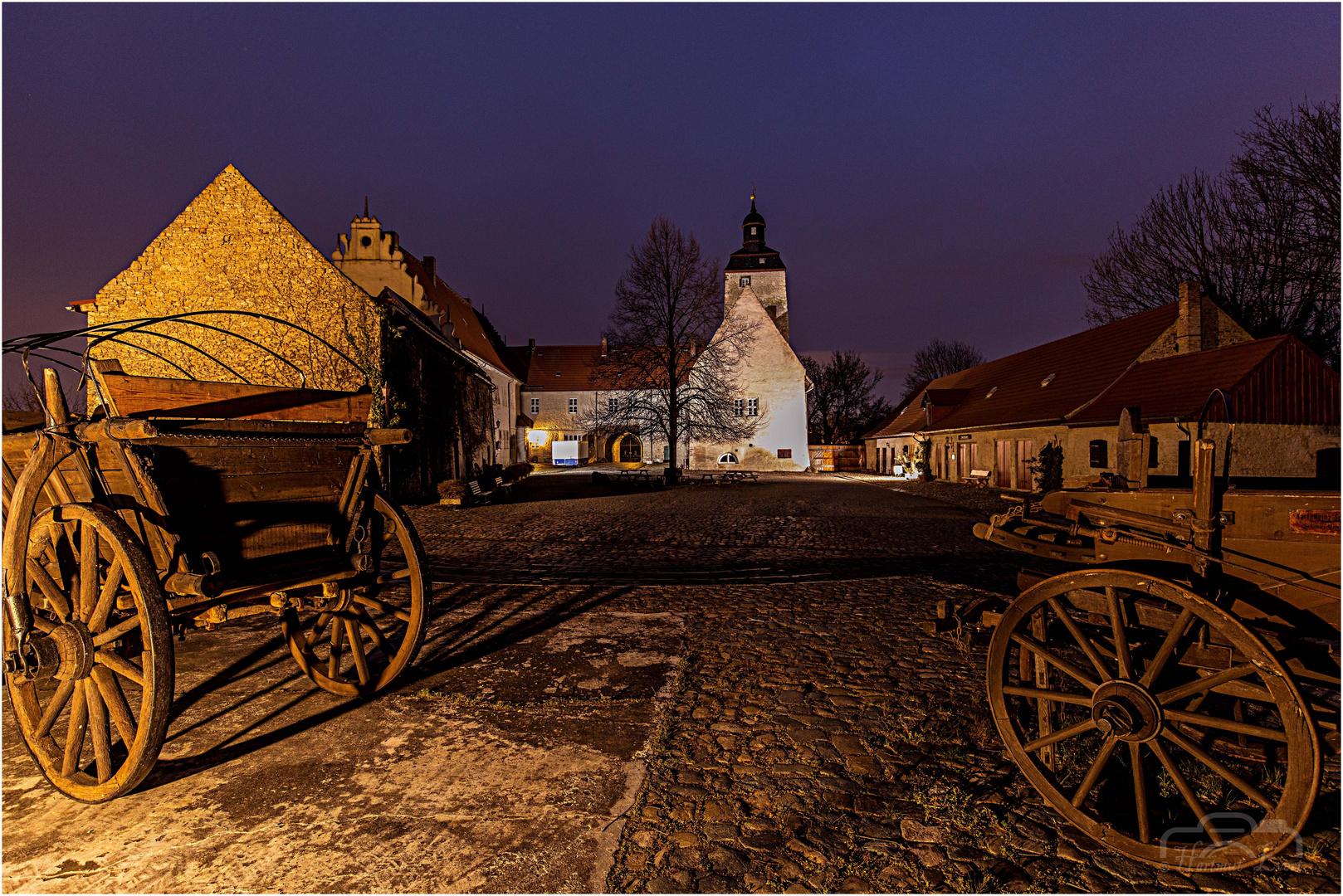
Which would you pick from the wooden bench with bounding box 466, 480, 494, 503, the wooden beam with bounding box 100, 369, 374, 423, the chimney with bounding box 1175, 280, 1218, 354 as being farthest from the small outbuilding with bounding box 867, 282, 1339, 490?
the wooden bench with bounding box 466, 480, 494, 503

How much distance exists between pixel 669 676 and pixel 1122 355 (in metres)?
23.0

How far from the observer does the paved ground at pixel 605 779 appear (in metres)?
2.45

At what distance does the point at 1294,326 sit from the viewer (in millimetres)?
22047

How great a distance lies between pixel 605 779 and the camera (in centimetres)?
314

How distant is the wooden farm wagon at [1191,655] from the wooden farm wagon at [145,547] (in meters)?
3.39

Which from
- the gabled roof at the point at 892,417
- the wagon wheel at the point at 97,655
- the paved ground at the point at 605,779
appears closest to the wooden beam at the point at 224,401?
the wagon wheel at the point at 97,655

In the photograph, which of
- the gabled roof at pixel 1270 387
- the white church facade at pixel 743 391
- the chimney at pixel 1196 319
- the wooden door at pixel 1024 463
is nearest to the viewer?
the gabled roof at pixel 1270 387

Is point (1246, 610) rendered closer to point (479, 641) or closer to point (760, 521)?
point (479, 641)

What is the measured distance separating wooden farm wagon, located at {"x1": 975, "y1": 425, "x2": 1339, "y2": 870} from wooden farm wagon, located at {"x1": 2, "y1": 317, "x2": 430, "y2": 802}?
3395 mm

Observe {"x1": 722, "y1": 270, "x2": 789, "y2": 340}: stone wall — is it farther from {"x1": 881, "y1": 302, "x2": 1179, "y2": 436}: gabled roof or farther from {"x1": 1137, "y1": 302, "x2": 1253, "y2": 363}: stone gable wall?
{"x1": 1137, "y1": 302, "x2": 1253, "y2": 363}: stone gable wall

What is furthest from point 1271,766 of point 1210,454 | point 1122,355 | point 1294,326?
point 1294,326

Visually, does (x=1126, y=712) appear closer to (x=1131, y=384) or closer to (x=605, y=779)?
(x=605, y=779)

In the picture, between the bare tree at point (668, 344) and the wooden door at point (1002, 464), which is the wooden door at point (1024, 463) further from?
the bare tree at point (668, 344)

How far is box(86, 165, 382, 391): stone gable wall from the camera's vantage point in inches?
643
